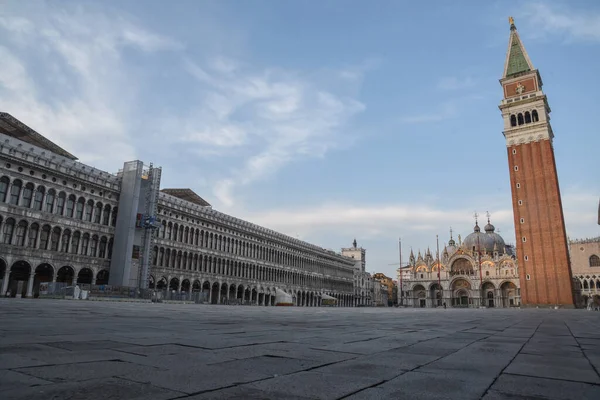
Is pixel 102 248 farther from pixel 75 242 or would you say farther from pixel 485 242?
pixel 485 242

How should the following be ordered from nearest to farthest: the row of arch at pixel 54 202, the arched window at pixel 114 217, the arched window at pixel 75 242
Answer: the row of arch at pixel 54 202
the arched window at pixel 75 242
the arched window at pixel 114 217

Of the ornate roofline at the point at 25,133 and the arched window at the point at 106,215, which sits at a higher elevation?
the ornate roofline at the point at 25,133

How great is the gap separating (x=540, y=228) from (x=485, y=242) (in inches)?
1307

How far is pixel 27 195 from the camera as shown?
35719 mm

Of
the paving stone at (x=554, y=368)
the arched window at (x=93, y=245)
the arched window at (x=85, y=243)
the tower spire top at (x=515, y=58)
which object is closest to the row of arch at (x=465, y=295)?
the tower spire top at (x=515, y=58)

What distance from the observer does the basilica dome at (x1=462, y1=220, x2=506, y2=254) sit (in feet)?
308

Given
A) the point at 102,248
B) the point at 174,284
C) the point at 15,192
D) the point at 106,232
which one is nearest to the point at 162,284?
the point at 174,284

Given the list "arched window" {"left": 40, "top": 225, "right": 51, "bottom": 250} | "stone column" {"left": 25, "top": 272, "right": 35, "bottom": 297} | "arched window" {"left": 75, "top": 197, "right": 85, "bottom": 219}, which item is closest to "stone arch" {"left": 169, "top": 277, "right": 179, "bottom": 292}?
"arched window" {"left": 75, "top": 197, "right": 85, "bottom": 219}

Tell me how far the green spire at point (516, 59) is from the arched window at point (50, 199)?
73.2m

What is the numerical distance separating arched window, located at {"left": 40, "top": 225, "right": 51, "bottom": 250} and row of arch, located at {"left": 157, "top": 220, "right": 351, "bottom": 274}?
1243 centimetres

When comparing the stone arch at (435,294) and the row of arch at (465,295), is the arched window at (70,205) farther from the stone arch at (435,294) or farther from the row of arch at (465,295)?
the stone arch at (435,294)

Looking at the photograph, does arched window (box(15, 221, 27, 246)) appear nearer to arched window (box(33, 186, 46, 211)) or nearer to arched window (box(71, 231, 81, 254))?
arched window (box(33, 186, 46, 211))

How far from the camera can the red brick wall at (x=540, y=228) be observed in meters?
59.7

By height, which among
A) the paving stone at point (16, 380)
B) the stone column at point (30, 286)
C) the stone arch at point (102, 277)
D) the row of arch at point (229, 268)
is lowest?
the paving stone at point (16, 380)
